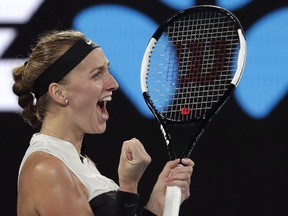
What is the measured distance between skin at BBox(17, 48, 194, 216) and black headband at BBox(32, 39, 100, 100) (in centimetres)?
1

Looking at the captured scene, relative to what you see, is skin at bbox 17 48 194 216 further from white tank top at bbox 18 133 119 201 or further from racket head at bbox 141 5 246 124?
racket head at bbox 141 5 246 124

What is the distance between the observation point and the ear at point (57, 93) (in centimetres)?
210

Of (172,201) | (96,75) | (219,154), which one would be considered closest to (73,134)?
(96,75)

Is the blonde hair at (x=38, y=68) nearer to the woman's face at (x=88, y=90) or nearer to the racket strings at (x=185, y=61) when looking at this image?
the woman's face at (x=88, y=90)

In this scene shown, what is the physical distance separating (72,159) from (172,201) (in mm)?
260

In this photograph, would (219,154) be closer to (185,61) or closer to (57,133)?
(185,61)

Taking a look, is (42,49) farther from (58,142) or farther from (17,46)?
(17,46)

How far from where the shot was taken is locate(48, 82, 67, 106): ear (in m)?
2.10

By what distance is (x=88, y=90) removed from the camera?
6.91ft

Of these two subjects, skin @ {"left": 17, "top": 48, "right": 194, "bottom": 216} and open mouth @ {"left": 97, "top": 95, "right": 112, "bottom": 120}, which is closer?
skin @ {"left": 17, "top": 48, "right": 194, "bottom": 216}

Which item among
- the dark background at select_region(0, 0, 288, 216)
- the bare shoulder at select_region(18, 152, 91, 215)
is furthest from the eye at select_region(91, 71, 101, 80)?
the dark background at select_region(0, 0, 288, 216)

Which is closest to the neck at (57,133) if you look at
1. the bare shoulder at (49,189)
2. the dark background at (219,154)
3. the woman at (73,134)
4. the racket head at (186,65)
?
the woman at (73,134)

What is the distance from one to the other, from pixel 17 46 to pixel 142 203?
71cm

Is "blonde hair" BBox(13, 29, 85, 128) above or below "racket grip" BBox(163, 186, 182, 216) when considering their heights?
above
